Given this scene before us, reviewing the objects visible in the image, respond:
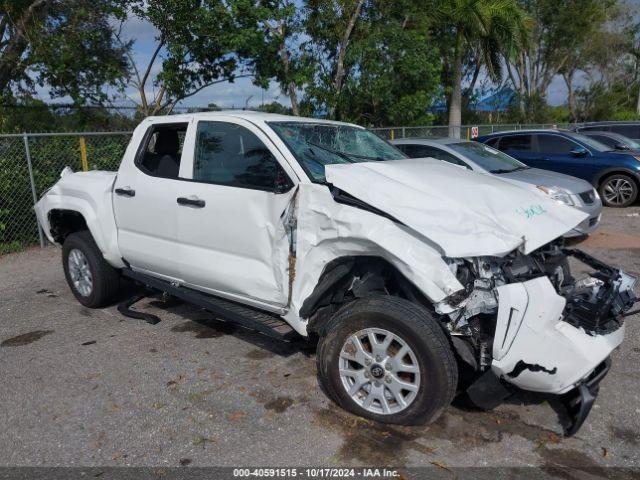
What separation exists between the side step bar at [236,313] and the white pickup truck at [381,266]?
16 millimetres

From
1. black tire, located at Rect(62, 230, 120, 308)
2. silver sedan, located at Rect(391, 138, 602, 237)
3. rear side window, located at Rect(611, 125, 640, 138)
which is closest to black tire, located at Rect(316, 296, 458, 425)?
black tire, located at Rect(62, 230, 120, 308)

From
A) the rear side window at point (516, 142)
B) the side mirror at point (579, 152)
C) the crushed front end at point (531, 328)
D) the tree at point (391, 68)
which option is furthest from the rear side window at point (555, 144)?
the crushed front end at point (531, 328)

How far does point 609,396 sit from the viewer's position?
3674 millimetres

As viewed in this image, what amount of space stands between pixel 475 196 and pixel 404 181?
1.49 feet

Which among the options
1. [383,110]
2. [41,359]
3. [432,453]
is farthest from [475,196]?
[383,110]

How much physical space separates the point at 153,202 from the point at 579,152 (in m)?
9.34

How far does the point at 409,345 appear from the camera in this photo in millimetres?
3076

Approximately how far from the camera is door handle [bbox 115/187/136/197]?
15.6 ft

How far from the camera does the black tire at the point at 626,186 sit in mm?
11047

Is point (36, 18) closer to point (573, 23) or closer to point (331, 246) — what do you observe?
point (331, 246)

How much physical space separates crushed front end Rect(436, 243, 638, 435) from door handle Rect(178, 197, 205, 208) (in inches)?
78.8

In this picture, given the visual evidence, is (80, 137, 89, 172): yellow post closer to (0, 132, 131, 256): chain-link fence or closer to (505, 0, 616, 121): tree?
(0, 132, 131, 256): chain-link fence

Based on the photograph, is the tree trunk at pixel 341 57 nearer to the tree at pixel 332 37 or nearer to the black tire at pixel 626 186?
the tree at pixel 332 37

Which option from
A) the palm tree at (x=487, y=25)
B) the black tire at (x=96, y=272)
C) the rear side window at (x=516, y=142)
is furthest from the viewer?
the palm tree at (x=487, y=25)
